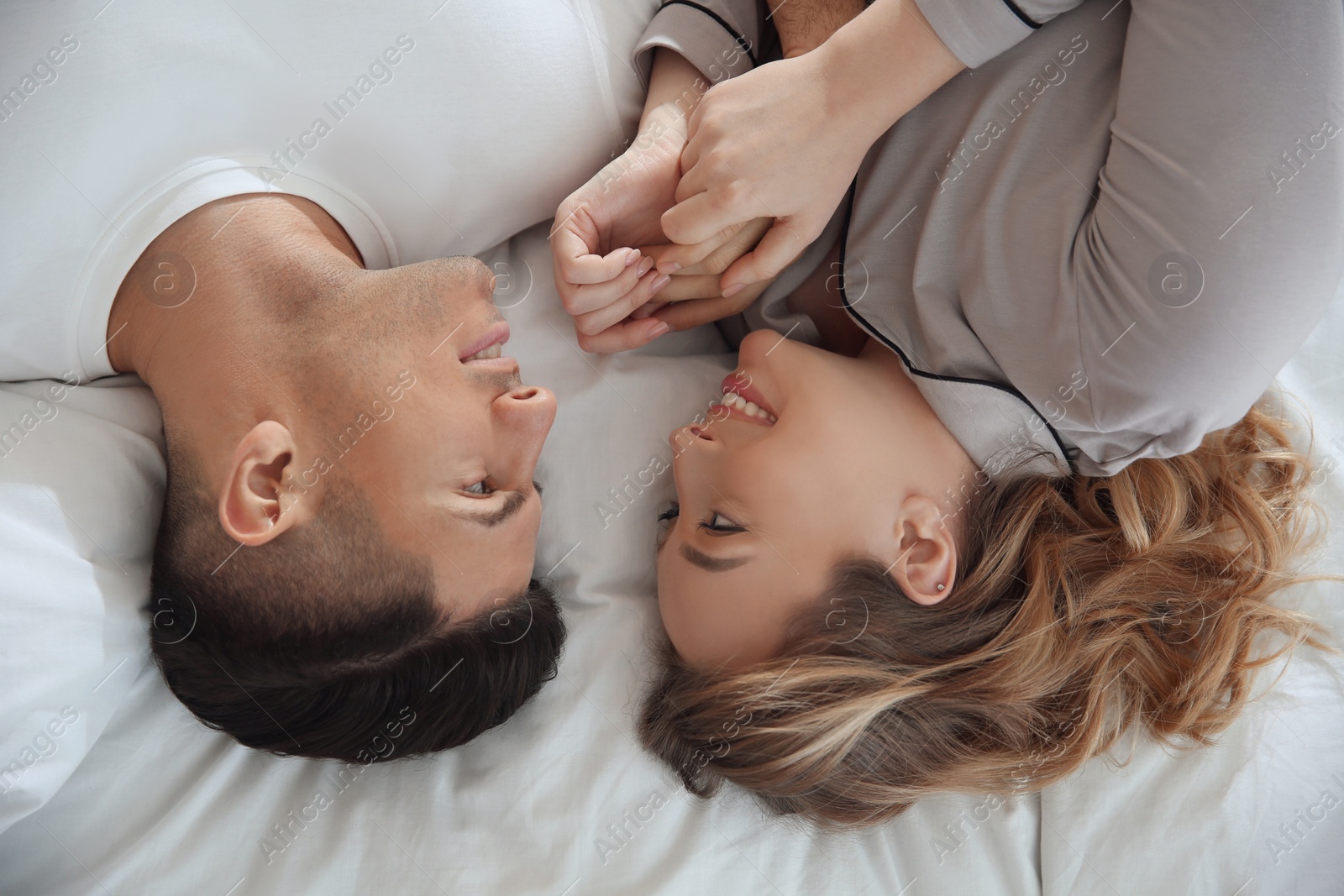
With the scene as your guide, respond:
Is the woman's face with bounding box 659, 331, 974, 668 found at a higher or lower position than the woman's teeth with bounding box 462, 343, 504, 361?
lower

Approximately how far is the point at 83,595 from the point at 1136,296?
159 cm

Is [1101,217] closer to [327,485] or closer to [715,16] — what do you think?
[715,16]

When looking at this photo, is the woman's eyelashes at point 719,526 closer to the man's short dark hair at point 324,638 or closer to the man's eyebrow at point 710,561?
the man's eyebrow at point 710,561

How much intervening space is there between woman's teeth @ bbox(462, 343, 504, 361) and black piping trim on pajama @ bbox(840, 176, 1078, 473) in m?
0.62

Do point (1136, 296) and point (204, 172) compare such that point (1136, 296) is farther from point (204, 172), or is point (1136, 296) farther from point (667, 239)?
point (204, 172)

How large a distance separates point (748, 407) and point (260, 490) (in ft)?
2.59

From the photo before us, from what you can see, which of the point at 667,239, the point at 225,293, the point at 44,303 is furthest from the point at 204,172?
the point at 667,239

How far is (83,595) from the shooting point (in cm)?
125

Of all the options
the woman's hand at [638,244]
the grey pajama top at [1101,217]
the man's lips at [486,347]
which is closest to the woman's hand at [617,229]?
the woman's hand at [638,244]

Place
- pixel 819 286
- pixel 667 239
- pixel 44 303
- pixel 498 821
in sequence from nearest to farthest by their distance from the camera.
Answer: pixel 44 303 → pixel 498 821 → pixel 667 239 → pixel 819 286

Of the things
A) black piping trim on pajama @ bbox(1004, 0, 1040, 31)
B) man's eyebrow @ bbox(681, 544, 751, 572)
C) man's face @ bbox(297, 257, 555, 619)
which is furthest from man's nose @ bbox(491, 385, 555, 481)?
black piping trim on pajama @ bbox(1004, 0, 1040, 31)

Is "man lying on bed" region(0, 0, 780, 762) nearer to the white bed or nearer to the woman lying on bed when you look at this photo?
the white bed

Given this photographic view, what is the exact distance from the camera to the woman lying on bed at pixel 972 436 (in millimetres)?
1227

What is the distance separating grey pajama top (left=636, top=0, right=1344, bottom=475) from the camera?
1.13 m
